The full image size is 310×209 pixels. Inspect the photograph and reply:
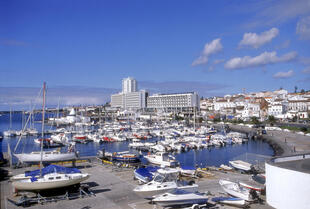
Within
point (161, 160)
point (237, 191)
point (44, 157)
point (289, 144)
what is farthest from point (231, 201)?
point (289, 144)

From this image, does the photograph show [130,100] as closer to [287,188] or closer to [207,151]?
[207,151]

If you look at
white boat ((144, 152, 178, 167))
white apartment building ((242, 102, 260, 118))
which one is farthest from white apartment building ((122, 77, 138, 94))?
white boat ((144, 152, 178, 167))

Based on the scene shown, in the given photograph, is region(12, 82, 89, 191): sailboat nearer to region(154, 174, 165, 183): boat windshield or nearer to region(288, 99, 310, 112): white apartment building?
region(154, 174, 165, 183): boat windshield

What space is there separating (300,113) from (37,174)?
71917 mm

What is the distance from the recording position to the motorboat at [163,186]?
11.2 metres

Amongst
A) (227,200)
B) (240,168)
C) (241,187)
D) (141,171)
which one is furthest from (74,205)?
(240,168)

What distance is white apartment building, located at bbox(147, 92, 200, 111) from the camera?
9819 cm

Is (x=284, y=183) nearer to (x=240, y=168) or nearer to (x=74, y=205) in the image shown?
(x=74, y=205)

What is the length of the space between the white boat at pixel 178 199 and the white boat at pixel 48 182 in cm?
420

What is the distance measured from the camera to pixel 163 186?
1129 cm

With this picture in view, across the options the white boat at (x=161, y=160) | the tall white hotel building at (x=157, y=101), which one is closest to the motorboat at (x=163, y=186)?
the white boat at (x=161, y=160)

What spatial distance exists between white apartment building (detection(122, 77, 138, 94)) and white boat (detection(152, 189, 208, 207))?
142 metres

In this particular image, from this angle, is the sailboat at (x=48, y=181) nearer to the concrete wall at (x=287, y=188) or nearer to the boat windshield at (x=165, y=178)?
the boat windshield at (x=165, y=178)

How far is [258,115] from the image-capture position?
7450 cm
